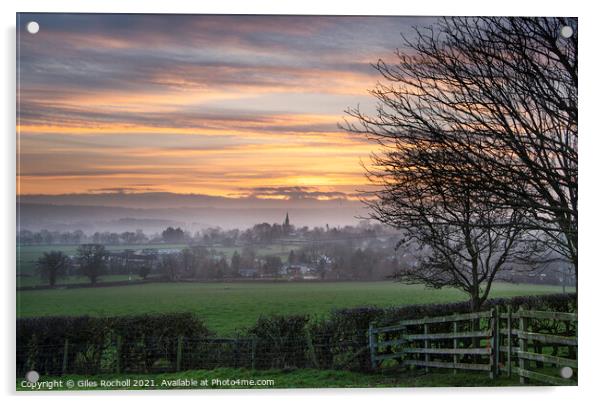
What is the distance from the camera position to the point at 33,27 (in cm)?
1316

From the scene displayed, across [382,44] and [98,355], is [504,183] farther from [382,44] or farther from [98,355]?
[98,355]

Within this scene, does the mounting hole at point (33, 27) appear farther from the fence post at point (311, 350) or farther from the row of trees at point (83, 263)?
the fence post at point (311, 350)

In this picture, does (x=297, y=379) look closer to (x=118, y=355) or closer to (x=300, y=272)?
(x=300, y=272)

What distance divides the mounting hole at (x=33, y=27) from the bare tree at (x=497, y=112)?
4.87m

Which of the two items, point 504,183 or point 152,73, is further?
point 152,73

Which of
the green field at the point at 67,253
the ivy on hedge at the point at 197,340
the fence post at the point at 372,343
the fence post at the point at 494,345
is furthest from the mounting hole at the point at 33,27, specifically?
the fence post at the point at 494,345

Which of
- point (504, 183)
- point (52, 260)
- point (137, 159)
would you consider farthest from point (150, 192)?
point (504, 183)

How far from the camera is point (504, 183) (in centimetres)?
1247

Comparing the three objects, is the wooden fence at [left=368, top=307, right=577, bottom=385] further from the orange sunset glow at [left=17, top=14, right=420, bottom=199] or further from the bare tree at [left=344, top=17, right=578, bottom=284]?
the orange sunset glow at [left=17, top=14, right=420, bottom=199]

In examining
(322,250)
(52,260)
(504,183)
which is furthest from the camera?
(322,250)

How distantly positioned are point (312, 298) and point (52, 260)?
14.1ft

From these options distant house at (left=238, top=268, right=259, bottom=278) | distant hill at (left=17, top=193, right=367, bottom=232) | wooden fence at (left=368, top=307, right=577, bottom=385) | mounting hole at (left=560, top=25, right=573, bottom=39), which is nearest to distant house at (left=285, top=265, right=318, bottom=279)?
distant house at (left=238, top=268, right=259, bottom=278)

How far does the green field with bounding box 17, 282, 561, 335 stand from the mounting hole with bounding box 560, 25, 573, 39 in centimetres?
411

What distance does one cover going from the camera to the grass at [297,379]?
13.5 metres
